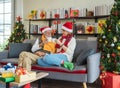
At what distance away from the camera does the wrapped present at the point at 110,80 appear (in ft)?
12.0

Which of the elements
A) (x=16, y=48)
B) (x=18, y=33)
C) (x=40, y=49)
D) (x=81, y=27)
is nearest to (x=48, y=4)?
(x=18, y=33)

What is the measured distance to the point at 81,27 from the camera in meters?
5.59

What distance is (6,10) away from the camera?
23.3 feet

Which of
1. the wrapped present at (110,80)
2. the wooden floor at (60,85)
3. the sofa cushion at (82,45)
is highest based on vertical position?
the sofa cushion at (82,45)

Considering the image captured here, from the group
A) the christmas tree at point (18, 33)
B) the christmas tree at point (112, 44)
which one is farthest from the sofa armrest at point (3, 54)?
the christmas tree at point (112, 44)

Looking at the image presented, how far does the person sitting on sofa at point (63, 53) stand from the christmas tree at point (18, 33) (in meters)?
2.42

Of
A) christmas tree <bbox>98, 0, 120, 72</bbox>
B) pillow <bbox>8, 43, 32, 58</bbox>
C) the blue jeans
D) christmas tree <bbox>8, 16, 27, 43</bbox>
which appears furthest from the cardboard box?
christmas tree <bbox>8, 16, 27, 43</bbox>

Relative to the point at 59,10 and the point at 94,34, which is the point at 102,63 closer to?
the point at 94,34

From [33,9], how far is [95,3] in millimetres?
2071

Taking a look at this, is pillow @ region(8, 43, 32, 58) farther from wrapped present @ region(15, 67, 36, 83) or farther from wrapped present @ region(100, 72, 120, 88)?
wrapped present @ region(15, 67, 36, 83)

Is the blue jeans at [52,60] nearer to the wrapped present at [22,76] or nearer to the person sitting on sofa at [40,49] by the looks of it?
the person sitting on sofa at [40,49]

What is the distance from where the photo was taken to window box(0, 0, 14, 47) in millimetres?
7047

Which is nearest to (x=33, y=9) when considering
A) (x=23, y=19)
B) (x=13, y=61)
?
(x=23, y=19)

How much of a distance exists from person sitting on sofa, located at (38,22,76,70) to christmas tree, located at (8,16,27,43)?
7.95ft
